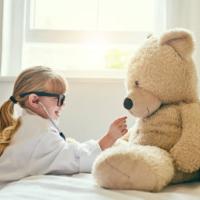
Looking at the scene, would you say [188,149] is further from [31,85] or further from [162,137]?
[31,85]

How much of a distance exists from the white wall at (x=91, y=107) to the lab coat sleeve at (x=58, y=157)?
1.52 feet

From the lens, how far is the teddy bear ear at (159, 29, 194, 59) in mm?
1130

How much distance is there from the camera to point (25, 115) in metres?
1.37

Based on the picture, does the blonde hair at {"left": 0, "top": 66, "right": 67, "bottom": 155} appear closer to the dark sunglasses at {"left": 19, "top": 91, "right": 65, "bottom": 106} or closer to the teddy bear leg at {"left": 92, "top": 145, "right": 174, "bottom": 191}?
the dark sunglasses at {"left": 19, "top": 91, "right": 65, "bottom": 106}

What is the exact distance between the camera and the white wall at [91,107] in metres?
1.76

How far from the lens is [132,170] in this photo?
3.09 ft

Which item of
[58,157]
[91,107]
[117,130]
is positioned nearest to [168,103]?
[117,130]

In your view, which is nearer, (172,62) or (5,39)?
(172,62)

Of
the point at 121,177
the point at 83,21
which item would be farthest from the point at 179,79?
the point at 83,21

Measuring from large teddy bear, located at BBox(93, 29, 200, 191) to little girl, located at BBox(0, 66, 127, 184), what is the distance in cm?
17

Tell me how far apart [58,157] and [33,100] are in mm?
239

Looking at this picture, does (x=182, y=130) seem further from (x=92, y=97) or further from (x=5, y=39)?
(x=5, y=39)

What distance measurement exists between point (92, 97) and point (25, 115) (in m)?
0.46

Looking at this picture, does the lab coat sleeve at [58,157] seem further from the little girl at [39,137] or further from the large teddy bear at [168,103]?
the large teddy bear at [168,103]
